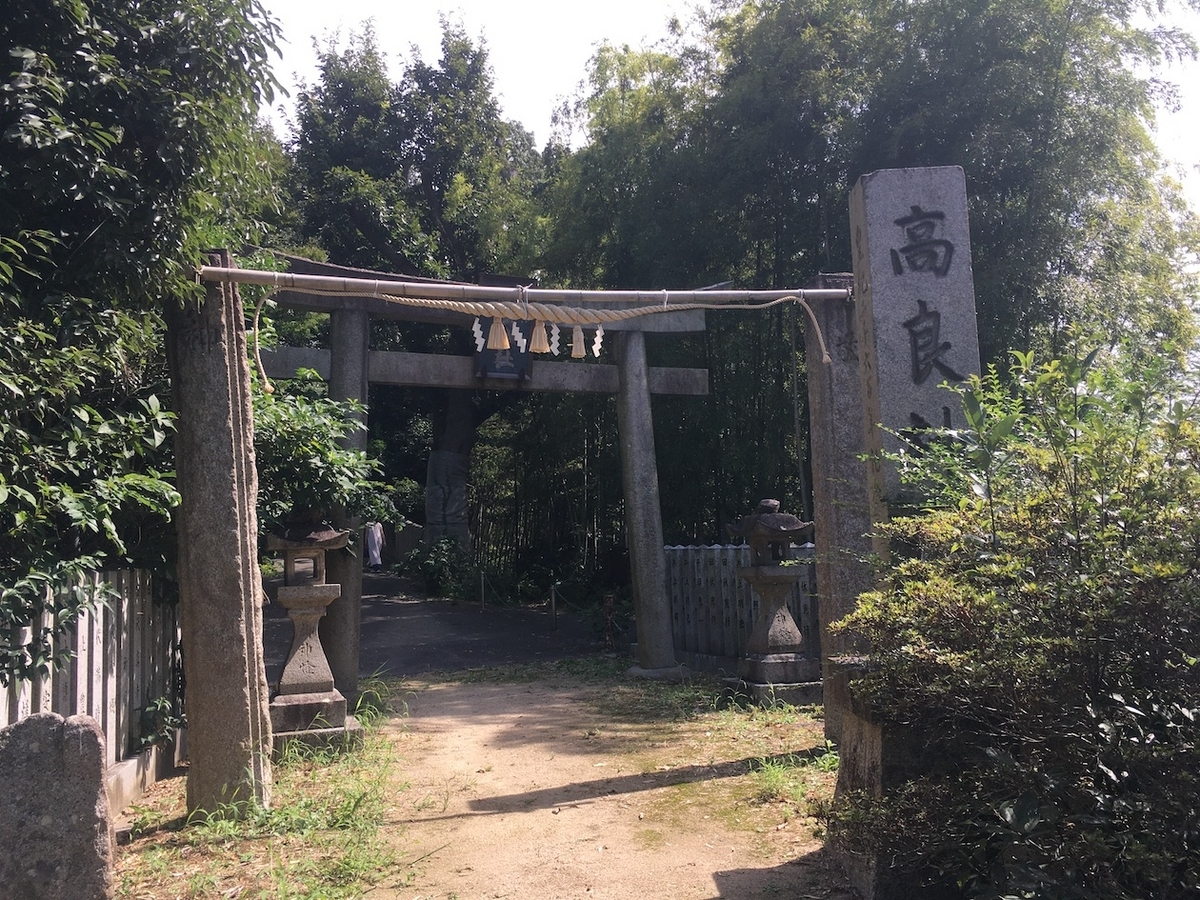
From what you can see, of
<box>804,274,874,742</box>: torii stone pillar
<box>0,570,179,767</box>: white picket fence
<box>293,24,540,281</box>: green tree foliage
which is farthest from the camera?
<box>293,24,540,281</box>: green tree foliage

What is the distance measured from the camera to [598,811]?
4.84 m

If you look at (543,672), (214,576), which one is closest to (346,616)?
(214,576)

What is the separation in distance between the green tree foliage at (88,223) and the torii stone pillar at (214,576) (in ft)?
0.54

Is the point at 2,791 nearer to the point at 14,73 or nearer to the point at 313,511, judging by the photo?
the point at 14,73

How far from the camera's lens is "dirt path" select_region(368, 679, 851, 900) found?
12.4 ft

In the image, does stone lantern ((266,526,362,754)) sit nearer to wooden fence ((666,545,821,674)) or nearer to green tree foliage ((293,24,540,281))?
wooden fence ((666,545,821,674))

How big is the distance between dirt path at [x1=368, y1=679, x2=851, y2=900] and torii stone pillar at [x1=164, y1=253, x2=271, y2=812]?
2.82 feet

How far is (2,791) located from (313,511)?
352 cm

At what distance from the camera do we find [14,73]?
3.54m

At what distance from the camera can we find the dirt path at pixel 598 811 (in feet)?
12.4

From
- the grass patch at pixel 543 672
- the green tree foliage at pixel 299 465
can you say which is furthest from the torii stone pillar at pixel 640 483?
the green tree foliage at pixel 299 465

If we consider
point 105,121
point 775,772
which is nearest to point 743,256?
point 775,772

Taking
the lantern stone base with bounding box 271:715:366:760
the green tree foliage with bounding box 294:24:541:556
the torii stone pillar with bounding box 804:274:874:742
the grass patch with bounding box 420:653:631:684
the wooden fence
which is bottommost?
the grass patch with bounding box 420:653:631:684

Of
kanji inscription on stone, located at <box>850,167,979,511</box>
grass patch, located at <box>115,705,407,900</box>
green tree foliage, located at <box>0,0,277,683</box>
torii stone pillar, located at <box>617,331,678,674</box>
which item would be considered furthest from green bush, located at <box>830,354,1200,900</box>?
torii stone pillar, located at <box>617,331,678,674</box>
